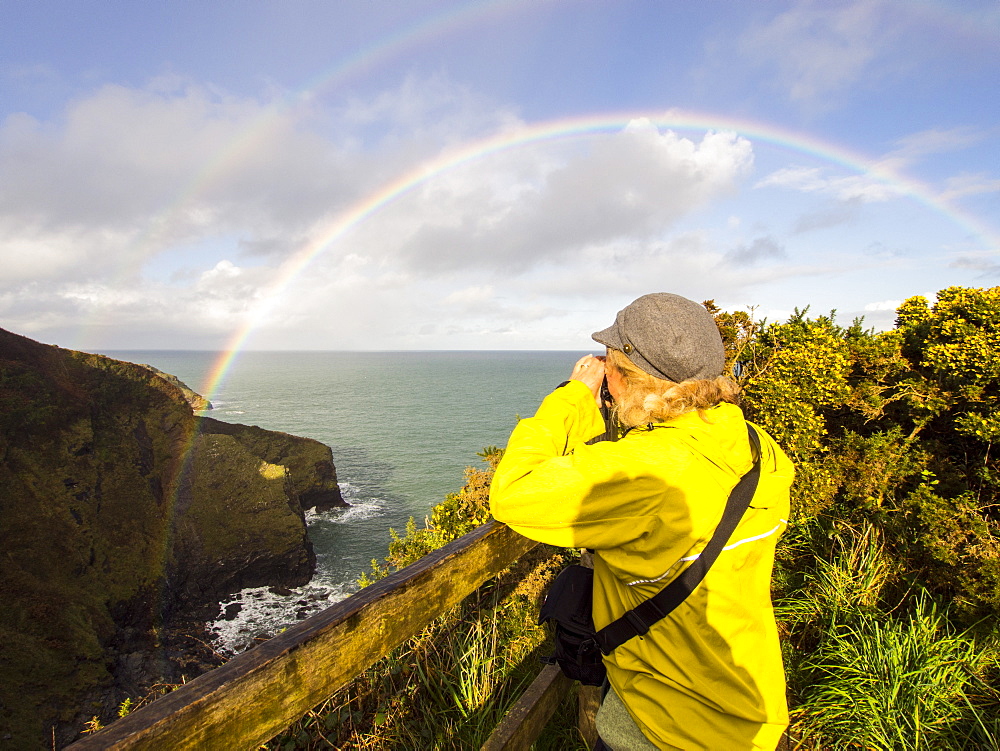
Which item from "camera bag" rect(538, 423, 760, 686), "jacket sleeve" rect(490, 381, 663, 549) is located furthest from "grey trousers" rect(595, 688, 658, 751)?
"jacket sleeve" rect(490, 381, 663, 549)

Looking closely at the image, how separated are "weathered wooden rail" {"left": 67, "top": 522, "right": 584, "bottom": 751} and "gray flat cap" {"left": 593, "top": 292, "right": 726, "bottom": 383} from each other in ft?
3.57

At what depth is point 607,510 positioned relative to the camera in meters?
1.54

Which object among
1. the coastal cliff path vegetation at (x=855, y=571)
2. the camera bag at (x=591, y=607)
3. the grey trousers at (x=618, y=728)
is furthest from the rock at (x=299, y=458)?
the grey trousers at (x=618, y=728)

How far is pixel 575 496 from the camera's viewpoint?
1.57 meters

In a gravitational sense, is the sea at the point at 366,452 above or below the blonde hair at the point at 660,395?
below

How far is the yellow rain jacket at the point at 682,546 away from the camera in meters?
1.53

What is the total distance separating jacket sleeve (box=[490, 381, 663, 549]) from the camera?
1531 millimetres

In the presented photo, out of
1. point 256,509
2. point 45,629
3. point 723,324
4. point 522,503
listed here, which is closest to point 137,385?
point 256,509

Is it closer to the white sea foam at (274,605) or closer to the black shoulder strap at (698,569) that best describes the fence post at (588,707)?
the black shoulder strap at (698,569)

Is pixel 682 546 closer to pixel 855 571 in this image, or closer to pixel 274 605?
pixel 855 571

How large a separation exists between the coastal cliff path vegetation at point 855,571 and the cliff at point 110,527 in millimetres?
21285

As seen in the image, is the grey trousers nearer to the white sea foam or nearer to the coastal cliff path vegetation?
the coastal cliff path vegetation

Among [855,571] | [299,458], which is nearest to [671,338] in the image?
[855,571]

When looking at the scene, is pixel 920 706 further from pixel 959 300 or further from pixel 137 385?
pixel 137 385
